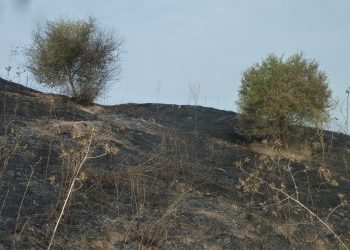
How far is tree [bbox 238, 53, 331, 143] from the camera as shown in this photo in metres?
13.4

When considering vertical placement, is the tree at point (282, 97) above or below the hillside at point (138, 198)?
above

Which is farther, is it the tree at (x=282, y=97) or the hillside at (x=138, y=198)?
the tree at (x=282, y=97)

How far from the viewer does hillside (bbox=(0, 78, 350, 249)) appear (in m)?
4.66

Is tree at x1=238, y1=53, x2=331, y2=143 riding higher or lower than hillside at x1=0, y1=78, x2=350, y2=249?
higher

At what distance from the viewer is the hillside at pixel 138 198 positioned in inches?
183

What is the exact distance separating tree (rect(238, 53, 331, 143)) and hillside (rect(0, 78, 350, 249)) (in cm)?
384

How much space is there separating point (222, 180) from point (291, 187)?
1.44 metres

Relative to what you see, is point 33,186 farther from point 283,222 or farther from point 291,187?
point 291,187

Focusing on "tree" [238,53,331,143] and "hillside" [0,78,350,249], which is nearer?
"hillside" [0,78,350,249]

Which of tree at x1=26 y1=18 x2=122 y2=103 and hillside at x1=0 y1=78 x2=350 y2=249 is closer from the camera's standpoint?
hillside at x1=0 y1=78 x2=350 y2=249

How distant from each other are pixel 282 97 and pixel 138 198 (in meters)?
8.36

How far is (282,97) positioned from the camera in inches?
526

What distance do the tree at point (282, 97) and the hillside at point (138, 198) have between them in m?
3.84

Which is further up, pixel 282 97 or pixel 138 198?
pixel 282 97
